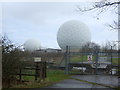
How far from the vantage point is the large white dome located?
45.2 m

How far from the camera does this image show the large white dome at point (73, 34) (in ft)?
148

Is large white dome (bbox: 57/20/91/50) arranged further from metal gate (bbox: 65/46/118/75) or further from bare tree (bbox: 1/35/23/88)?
bare tree (bbox: 1/35/23/88)

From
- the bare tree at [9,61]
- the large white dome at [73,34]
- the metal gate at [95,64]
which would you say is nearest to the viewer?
the bare tree at [9,61]

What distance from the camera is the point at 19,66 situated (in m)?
9.73

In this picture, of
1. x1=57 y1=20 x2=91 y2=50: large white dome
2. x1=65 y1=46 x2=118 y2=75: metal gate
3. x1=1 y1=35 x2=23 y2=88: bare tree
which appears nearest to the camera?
x1=1 y1=35 x2=23 y2=88: bare tree

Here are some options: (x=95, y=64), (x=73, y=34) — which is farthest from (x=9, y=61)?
(x=73, y=34)

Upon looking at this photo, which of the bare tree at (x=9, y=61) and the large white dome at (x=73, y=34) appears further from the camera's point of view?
the large white dome at (x=73, y=34)

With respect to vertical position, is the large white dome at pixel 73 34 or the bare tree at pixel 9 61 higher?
the large white dome at pixel 73 34

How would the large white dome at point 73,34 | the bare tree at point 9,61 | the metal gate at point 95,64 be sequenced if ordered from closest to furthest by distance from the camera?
1. the bare tree at point 9,61
2. the metal gate at point 95,64
3. the large white dome at point 73,34

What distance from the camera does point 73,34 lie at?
45.6 metres

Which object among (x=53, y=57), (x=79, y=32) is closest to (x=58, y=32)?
(x=79, y=32)

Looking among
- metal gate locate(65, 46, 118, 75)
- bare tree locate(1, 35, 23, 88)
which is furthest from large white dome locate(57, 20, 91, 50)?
bare tree locate(1, 35, 23, 88)

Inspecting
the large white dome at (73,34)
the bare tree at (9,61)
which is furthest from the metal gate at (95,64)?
the large white dome at (73,34)

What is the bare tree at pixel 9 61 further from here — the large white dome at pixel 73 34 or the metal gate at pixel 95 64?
the large white dome at pixel 73 34
